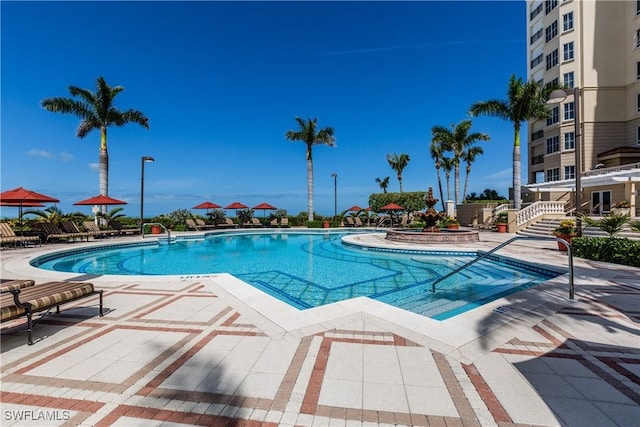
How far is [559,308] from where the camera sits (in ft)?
15.8

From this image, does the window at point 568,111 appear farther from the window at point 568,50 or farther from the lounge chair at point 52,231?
the lounge chair at point 52,231

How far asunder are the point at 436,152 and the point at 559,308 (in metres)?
32.4

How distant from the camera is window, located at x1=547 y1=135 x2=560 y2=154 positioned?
1011 inches

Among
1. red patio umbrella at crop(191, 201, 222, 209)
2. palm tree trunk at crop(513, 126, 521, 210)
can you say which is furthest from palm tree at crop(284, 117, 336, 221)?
palm tree trunk at crop(513, 126, 521, 210)

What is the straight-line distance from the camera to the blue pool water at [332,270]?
6.74 metres

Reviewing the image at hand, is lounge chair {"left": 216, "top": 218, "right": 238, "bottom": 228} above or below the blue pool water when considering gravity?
above

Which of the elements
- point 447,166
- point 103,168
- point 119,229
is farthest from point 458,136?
point 103,168

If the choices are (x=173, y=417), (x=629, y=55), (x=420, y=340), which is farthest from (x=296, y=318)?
(x=629, y=55)

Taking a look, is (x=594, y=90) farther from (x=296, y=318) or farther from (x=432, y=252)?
(x=296, y=318)

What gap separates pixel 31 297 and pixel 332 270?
7.57 metres

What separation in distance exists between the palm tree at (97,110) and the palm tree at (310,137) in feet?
46.0

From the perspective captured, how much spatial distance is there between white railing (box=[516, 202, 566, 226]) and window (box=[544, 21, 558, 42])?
752 inches

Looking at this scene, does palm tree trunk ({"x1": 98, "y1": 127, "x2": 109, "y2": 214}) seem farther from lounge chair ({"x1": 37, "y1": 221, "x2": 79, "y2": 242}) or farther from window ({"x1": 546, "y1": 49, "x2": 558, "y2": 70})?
window ({"x1": 546, "y1": 49, "x2": 558, "y2": 70})

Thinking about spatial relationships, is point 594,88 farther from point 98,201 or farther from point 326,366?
point 98,201
